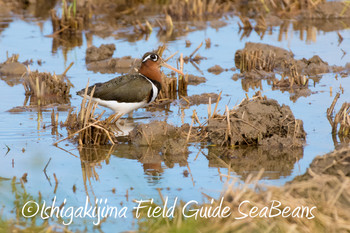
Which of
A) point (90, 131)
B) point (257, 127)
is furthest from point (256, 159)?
point (90, 131)

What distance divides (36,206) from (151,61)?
14.8ft

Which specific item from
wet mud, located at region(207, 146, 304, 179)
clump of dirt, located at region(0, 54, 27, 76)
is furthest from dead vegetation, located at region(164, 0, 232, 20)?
wet mud, located at region(207, 146, 304, 179)

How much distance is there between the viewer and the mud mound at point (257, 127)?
817 centimetres

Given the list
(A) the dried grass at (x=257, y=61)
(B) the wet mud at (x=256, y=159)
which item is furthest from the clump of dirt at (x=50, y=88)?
(B) the wet mud at (x=256, y=159)

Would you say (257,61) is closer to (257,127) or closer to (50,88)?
(50,88)

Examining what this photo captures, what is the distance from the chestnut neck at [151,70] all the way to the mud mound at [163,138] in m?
1.44

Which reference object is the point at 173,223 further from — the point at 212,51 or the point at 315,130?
the point at 212,51

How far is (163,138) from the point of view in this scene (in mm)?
8484

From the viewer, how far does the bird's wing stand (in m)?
9.48

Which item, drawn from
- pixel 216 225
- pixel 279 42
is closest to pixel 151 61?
pixel 216 225

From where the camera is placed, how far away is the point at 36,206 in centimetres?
592

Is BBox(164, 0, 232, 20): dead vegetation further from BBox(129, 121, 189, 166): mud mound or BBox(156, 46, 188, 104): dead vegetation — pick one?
BBox(129, 121, 189, 166): mud mound

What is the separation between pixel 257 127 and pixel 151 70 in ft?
7.89

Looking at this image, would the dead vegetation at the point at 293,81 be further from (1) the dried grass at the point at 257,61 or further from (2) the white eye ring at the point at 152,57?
(2) the white eye ring at the point at 152,57
